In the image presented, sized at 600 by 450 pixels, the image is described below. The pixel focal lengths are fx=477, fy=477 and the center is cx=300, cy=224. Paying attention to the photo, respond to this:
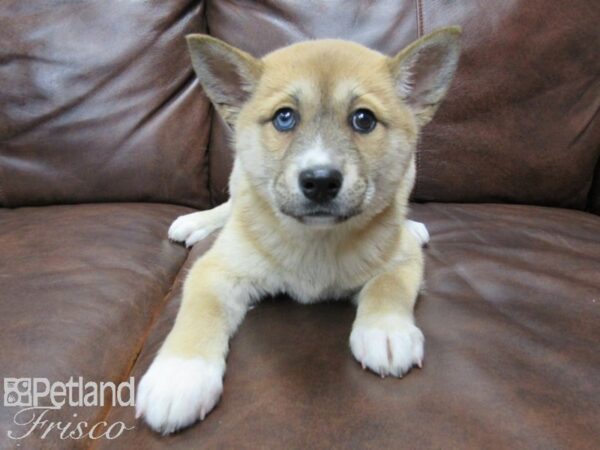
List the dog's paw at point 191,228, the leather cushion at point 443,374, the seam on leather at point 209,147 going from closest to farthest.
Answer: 1. the leather cushion at point 443,374
2. the dog's paw at point 191,228
3. the seam on leather at point 209,147

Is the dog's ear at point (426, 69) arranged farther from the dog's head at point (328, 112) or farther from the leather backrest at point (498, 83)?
the leather backrest at point (498, 83)

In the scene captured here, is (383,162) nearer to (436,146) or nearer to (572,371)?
(572,371)

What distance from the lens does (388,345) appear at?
104 cm

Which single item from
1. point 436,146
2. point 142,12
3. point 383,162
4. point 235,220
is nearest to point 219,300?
point 235,220

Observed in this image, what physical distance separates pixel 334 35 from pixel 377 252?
1171 millimetres

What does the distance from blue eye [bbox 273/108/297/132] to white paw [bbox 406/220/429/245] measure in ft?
2.09

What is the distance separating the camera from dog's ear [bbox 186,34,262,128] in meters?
1.33

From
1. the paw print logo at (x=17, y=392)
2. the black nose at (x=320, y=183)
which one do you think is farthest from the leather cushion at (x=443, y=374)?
the black nose at (x=320, y=183)

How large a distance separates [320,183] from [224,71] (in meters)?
0.52

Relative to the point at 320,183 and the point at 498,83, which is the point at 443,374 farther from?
the point at 498,83

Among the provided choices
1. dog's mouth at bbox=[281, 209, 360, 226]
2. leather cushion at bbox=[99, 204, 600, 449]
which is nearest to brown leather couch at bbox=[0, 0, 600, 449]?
leather cushion at bbox=[99, 204, 600, 449]

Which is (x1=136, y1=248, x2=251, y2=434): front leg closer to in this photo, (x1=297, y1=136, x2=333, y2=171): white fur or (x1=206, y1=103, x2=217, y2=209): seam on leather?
(x1=297, y1=136, x2=333, y2=171): white fur

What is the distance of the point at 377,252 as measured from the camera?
1415mm

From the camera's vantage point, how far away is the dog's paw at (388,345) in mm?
1020
